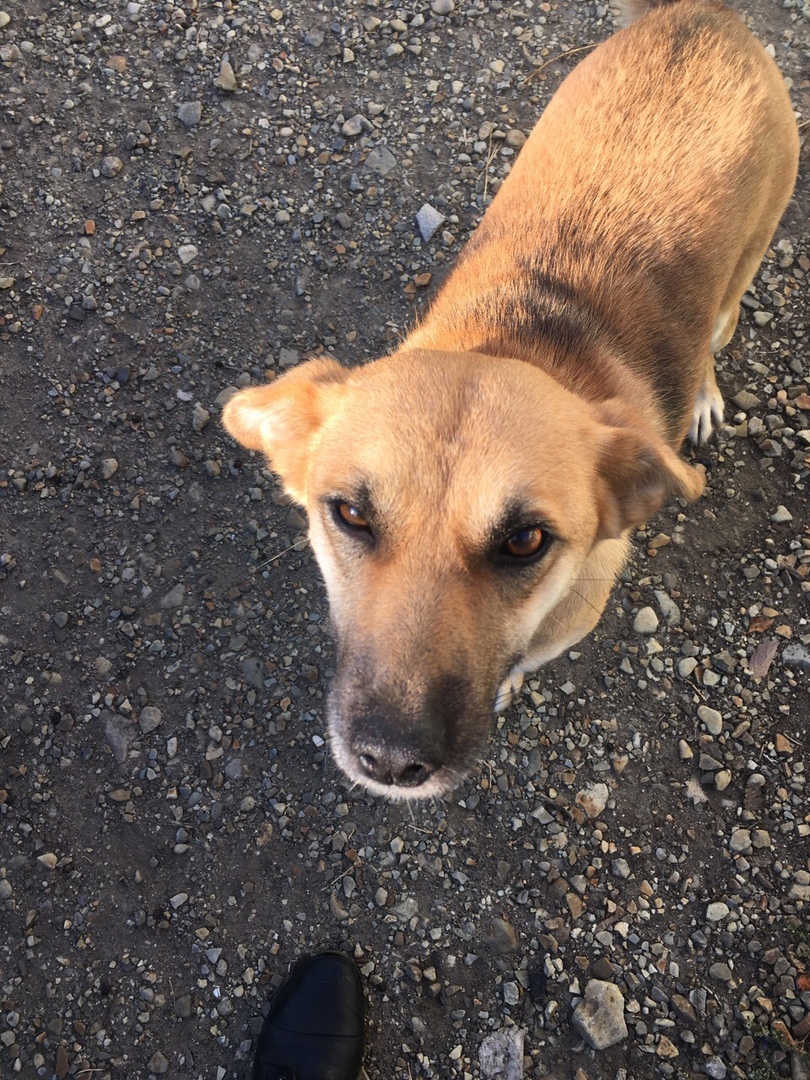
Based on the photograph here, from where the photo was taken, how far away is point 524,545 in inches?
87.4

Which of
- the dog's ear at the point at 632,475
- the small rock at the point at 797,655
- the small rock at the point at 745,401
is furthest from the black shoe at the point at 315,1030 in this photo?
the small rock at the point at 745,401

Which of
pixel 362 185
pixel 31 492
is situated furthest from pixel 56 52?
pixel 31 492

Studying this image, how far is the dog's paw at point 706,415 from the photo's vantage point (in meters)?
4.12

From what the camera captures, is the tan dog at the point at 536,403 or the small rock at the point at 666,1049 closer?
the tan dog at the point at 536,403

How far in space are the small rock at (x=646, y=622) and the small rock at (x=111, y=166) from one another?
4.14 meters

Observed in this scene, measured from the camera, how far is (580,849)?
3406 millimetres

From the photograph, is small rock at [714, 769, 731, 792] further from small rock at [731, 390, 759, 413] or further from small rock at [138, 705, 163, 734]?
small rock at [138, 705, 163, 734]

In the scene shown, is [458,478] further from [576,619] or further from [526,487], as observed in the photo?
[576,619]

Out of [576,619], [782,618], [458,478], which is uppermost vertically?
[458,478]

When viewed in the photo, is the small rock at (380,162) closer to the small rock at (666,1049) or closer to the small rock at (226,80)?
the small rock at (226,80)

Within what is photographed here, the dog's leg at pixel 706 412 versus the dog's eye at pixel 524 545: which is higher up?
the dog's eye at pixel 524 545

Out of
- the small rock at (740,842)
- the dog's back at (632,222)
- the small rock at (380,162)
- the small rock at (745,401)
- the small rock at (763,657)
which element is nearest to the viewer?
the dog's back at (632,222)

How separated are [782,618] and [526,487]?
2.39 metres

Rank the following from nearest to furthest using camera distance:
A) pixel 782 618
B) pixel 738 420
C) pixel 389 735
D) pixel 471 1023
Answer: pixel 389 735
pixel 471 1023
pixel 782 618
pixel 738 420
